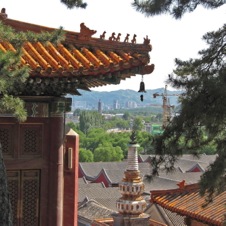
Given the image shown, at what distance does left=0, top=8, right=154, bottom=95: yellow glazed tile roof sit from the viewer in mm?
5188

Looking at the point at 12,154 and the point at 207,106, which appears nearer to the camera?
the point at 207,106

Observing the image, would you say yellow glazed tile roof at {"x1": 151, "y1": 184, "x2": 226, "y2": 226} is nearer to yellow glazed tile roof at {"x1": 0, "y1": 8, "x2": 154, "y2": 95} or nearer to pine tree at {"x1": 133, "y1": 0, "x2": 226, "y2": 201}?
pine tree at {"x1": 133, "y1": 0, "x2": 226, "y2": 201}

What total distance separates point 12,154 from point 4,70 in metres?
1.74

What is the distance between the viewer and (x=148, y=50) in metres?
5.47

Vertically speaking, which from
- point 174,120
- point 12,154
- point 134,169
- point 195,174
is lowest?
point 195,174

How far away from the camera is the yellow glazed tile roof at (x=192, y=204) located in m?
7.98

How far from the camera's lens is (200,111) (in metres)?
5.20

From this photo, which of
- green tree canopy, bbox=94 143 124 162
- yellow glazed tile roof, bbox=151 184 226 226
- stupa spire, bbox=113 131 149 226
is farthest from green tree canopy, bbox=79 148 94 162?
yellow glazed tile roof, bbox=151 184 226 226

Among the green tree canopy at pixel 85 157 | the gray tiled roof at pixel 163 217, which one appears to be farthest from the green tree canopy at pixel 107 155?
the gray tiled roof at pixel 163 217

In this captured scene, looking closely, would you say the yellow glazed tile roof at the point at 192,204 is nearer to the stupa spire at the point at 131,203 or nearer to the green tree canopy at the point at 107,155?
the stupa spire at the point at 131,203

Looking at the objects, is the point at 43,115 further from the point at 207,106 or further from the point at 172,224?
the point at 172,224

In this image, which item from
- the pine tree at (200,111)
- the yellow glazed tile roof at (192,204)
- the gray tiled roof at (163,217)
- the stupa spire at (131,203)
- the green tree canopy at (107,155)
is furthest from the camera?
the green tree canopy at (107,155)

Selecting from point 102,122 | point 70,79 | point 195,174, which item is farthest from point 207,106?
point 102,122

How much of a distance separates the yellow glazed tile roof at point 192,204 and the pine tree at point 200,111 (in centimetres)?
222
